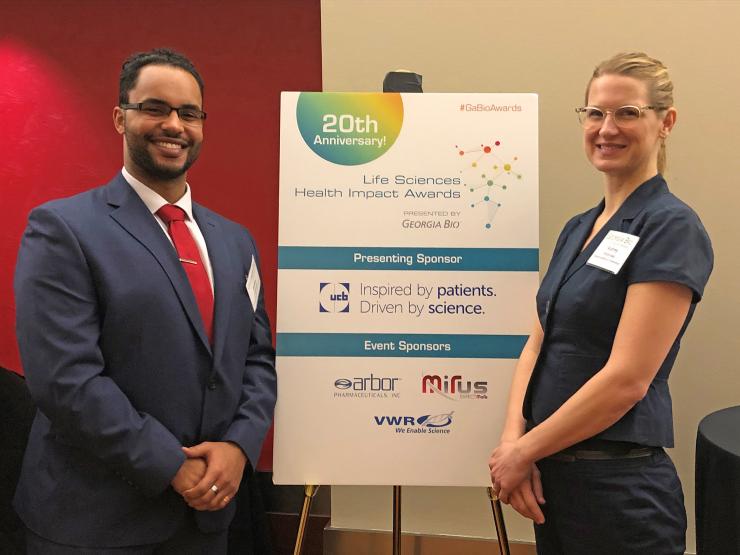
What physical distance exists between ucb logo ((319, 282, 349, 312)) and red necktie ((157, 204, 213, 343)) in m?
0.47

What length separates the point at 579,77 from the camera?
2596 millimetres

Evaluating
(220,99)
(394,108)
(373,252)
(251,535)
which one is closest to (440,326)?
(373,252)

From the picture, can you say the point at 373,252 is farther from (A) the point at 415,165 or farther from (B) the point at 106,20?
(B) the point at 106,20

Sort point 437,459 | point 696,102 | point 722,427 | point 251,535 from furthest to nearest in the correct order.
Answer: point 251,535, point 696,102, point 437,459, point 722,427

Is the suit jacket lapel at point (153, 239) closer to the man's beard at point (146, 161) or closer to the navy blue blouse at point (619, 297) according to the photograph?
the man's beard at point (146, 161)

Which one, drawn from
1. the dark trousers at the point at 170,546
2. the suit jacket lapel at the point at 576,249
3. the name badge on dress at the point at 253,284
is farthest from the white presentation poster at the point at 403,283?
the dark trousers at the point at 170,546

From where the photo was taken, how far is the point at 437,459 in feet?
6.72

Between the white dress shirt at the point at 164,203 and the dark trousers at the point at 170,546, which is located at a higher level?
the white dress shirt at the point at 164,203

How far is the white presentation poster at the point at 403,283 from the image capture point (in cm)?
205

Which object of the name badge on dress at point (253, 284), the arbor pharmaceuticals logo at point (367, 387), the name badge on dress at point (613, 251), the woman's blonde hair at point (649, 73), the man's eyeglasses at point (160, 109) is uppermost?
the woman's blonde hair at point (649, 73)

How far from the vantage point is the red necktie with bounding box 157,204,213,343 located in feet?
5.42

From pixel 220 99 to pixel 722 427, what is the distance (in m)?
2.33

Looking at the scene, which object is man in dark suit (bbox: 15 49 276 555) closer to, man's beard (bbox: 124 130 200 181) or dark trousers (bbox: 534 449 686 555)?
man's beard (bbox: 124 130 200 181)

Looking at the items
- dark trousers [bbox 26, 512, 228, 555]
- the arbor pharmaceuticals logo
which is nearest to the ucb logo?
the arbor pharmaceuticals logo
